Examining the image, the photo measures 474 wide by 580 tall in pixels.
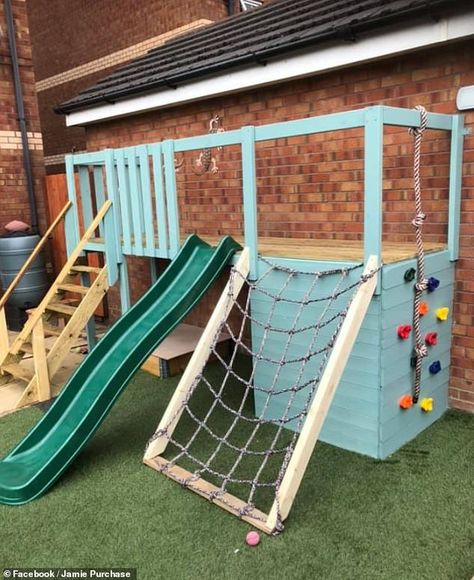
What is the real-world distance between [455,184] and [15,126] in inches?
238

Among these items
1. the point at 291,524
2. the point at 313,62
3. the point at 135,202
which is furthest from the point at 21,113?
the point at 291,524

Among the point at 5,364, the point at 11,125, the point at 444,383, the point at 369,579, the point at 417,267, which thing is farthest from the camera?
the point at 11,125

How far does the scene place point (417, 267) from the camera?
3.15 meters

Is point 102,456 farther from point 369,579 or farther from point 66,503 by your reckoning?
point 369,579

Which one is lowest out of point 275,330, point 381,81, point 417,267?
point 275,330

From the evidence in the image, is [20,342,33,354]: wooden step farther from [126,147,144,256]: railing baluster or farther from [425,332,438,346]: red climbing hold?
[425,332,438,346]: red climbing hold

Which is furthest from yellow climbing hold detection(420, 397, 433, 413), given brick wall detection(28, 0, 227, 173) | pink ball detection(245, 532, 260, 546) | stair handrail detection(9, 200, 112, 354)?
brick wall detection(28, 0, 227, 173)

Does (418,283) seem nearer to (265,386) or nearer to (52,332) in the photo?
(265,386)

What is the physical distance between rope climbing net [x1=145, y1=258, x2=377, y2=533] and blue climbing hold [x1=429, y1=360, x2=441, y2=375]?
74cm

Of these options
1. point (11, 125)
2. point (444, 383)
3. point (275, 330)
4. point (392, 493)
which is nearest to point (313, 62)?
point (275, 330)

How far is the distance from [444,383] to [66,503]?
8.26 ft

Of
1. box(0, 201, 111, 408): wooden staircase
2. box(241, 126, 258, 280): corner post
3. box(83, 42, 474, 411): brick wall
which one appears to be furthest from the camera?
box(0, 201, 111, 408): wooden staircase

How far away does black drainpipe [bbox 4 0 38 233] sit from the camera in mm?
6990

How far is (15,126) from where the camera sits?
7.22m
